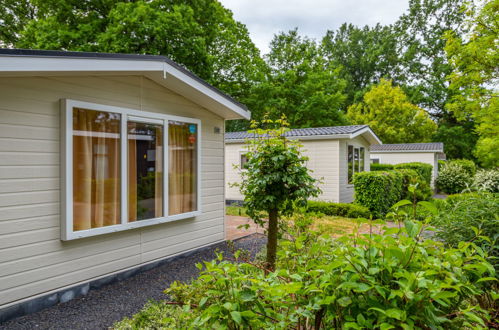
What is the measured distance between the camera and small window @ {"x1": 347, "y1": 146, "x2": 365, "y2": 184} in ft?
38.3

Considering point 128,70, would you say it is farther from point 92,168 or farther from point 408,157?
point 408,157

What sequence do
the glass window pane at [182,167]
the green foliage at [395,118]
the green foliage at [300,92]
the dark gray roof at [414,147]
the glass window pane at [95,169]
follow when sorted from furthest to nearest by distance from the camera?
the green foliage at [395,118]
the green foliage at [300,92]
the dark gray roof at [414,147]
the glass window pane at [182,167]
the glass window pane at [95,169]

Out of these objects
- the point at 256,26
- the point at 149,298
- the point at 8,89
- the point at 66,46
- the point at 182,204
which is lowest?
the point at 149,298

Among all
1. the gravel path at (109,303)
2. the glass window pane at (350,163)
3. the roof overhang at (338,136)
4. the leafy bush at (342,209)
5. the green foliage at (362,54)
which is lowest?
the gravel path at (109,303)

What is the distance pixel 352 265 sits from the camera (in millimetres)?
1166

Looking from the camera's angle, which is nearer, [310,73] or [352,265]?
[352,265]

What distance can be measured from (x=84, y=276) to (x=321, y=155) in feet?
29.3

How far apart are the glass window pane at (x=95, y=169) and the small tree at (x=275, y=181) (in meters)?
1.82

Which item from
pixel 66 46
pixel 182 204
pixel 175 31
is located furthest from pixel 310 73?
pixel 182 204

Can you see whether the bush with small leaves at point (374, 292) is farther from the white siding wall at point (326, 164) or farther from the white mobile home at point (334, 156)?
the white siding wall at point (326, 164)

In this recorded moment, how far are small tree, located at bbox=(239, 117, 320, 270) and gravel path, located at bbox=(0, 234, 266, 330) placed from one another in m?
1.39

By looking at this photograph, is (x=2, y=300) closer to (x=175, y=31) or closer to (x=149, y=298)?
(x=149, y=298)

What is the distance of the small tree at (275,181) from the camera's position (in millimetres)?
4059

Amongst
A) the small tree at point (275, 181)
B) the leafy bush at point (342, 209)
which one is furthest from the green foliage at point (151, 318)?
the leafy bush at point (342, 209)
